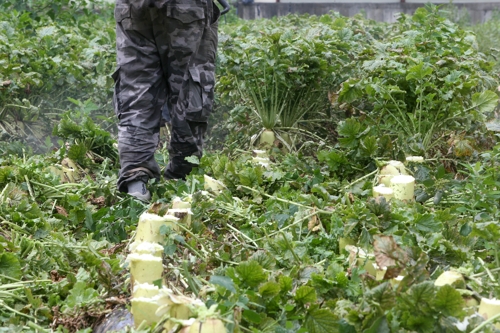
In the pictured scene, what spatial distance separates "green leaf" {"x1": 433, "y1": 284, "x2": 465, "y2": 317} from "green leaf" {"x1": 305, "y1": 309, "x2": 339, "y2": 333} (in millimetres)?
267

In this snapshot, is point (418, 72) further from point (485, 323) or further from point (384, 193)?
point (485, 323)

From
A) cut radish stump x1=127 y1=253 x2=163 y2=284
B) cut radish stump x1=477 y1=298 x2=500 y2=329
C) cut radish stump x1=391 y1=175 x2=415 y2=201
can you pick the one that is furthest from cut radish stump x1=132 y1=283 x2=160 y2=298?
cut radish stump x1=391 y1=175 x2=415 y2=201

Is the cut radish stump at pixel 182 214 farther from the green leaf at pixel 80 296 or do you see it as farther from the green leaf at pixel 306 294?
the green leaf at pixel 306 294

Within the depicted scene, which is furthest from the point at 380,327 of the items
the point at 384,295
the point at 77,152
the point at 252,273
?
the point at 77,152

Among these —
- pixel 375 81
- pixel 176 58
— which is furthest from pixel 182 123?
pixel 375 81

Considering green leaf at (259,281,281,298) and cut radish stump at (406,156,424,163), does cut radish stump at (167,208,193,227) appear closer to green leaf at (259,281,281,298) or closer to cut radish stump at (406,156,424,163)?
green leaf at (259,281,281,298)

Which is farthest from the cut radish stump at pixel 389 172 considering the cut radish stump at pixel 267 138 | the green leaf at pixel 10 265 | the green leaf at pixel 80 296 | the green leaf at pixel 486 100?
the cut radish stump at pixel 267 138

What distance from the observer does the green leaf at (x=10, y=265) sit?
98.3 inches

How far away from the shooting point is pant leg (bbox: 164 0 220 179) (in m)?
4.31

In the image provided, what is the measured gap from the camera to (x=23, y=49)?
232 inches

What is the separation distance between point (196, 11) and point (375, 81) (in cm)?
100

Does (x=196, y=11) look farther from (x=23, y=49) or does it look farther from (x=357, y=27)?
(x=357, y=27)

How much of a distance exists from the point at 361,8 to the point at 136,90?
1450cm

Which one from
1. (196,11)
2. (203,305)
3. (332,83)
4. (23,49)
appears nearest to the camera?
(203,305)
